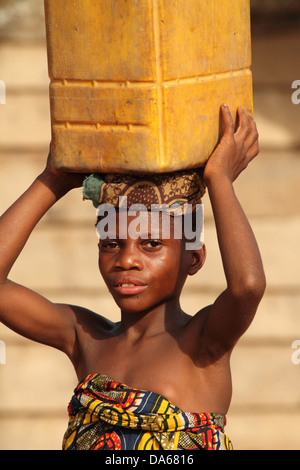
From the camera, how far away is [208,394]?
2.57 meters

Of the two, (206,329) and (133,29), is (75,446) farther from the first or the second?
(133,29)

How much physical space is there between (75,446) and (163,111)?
1.00 m

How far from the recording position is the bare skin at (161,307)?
2418 mm

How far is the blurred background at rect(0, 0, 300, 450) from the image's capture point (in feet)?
15.8

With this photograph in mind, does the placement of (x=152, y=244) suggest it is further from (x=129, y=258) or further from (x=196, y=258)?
(x=196, y=258)

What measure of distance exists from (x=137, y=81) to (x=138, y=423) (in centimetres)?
93

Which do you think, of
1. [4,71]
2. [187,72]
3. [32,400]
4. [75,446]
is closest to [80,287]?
[32,400]

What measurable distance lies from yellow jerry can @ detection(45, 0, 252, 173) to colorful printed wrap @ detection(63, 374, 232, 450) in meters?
0.63
